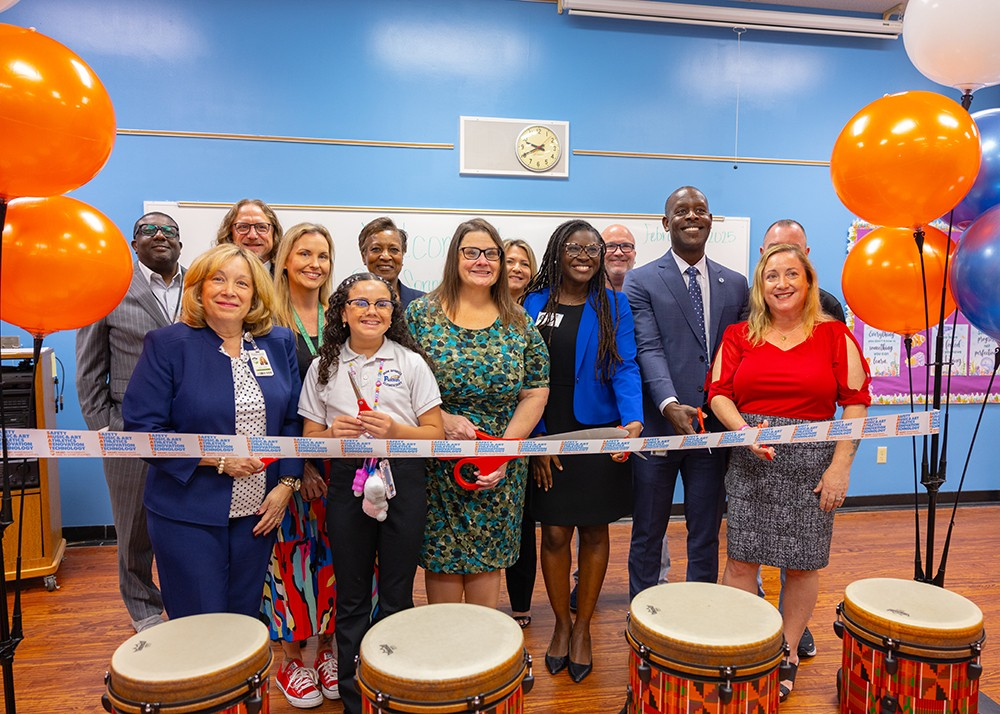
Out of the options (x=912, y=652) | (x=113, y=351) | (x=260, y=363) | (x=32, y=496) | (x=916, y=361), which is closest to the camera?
(x=912, y=652)

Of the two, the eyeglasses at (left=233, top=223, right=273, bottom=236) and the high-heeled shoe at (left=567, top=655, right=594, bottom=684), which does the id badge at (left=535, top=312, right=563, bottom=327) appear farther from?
the high-heeled shoe at (left=567, top=655, right=594, bottom=684)

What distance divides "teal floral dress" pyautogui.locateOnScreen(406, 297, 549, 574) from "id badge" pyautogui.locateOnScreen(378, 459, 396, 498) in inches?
9.3

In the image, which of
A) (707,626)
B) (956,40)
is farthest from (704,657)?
(956,40)

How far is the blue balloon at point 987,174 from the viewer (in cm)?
224

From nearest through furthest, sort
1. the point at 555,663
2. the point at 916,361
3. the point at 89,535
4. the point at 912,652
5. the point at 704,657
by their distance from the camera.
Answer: the point at 704,657
the point at 912,652
the point at 555,663
the point at 89,535
the point at 916,361

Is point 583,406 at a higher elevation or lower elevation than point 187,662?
higher

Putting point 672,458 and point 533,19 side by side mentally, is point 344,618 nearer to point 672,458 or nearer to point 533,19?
point 672,458

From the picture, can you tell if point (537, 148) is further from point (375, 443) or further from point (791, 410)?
point (375, 443)

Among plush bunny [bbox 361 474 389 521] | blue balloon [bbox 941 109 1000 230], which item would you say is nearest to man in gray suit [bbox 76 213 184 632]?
plush bunny [bbox 361 474 389 521]

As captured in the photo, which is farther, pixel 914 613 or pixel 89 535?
pixel 89 535

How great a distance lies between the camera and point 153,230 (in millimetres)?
2893

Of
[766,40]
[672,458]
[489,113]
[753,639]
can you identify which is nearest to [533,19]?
[489,113]

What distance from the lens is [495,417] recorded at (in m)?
2.30

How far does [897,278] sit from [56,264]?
9.12ft
